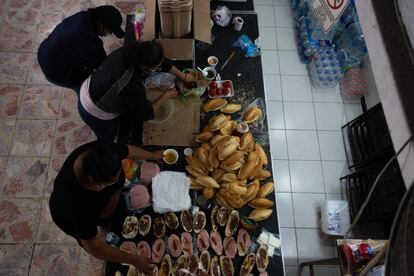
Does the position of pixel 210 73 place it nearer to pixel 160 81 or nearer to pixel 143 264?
pixel 160 81

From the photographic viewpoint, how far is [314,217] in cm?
358

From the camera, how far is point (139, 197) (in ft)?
7.83

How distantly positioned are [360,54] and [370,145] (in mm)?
1597

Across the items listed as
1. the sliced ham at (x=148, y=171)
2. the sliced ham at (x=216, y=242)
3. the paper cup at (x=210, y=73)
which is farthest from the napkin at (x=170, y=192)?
the paper cup at (x=210, y=73)

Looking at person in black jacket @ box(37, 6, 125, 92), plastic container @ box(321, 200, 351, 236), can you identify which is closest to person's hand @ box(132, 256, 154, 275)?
person in black jacket @ box(37, 6, 125, 92)

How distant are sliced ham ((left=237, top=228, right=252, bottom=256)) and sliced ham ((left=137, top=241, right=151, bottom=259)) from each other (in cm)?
68

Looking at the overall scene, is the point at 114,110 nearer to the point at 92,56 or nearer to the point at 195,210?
the point at 92,56

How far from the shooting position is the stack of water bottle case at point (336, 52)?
416 cm

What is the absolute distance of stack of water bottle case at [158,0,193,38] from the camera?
94.1 inches

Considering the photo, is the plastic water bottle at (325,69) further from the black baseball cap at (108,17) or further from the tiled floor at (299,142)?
the black baseball cap at (108,17)

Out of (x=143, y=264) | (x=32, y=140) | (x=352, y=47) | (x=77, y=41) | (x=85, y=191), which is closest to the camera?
(x=85, y=191)

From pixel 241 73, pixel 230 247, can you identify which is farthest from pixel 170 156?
pixel 241 73

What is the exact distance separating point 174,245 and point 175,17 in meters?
1.79

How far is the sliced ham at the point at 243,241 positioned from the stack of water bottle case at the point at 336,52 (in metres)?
2.63
